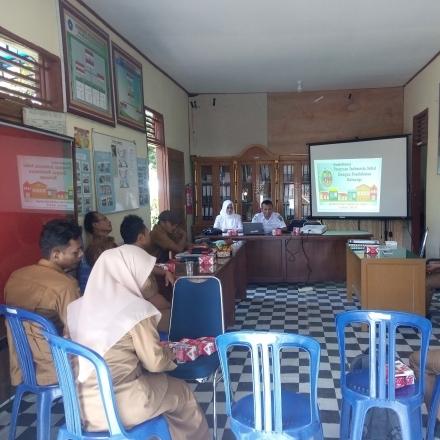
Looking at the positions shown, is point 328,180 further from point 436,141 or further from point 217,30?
point 217,30

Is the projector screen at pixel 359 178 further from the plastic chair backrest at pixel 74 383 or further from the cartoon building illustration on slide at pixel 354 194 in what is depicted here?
the plastic chair backrest at pixel 74 383

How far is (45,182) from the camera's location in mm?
3100

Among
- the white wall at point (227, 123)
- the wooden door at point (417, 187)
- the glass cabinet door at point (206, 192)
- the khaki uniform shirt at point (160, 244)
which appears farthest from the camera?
the glass cabinet door at point (206, 192)

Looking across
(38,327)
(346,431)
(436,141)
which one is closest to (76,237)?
(38,327)

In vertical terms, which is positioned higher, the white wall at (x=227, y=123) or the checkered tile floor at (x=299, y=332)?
the white wall at (x=227, y=123)

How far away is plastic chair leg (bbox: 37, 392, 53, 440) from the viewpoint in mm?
2021

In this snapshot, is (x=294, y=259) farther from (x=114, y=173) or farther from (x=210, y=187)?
(x=114, y=173)

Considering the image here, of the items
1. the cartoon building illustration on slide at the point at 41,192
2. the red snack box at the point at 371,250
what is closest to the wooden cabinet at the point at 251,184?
the red snack box at the point at 371,250

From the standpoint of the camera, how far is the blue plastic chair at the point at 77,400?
160 cm

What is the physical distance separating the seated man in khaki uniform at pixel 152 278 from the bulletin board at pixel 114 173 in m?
0.63

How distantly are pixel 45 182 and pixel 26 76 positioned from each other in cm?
82

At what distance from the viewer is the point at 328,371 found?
323cm

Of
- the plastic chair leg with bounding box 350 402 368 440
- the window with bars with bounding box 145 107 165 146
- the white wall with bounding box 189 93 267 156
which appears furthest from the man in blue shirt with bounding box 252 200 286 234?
the plastic chair leg with bounding box 350 402 368 440

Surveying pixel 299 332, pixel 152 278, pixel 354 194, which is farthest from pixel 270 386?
pixel 354 194
